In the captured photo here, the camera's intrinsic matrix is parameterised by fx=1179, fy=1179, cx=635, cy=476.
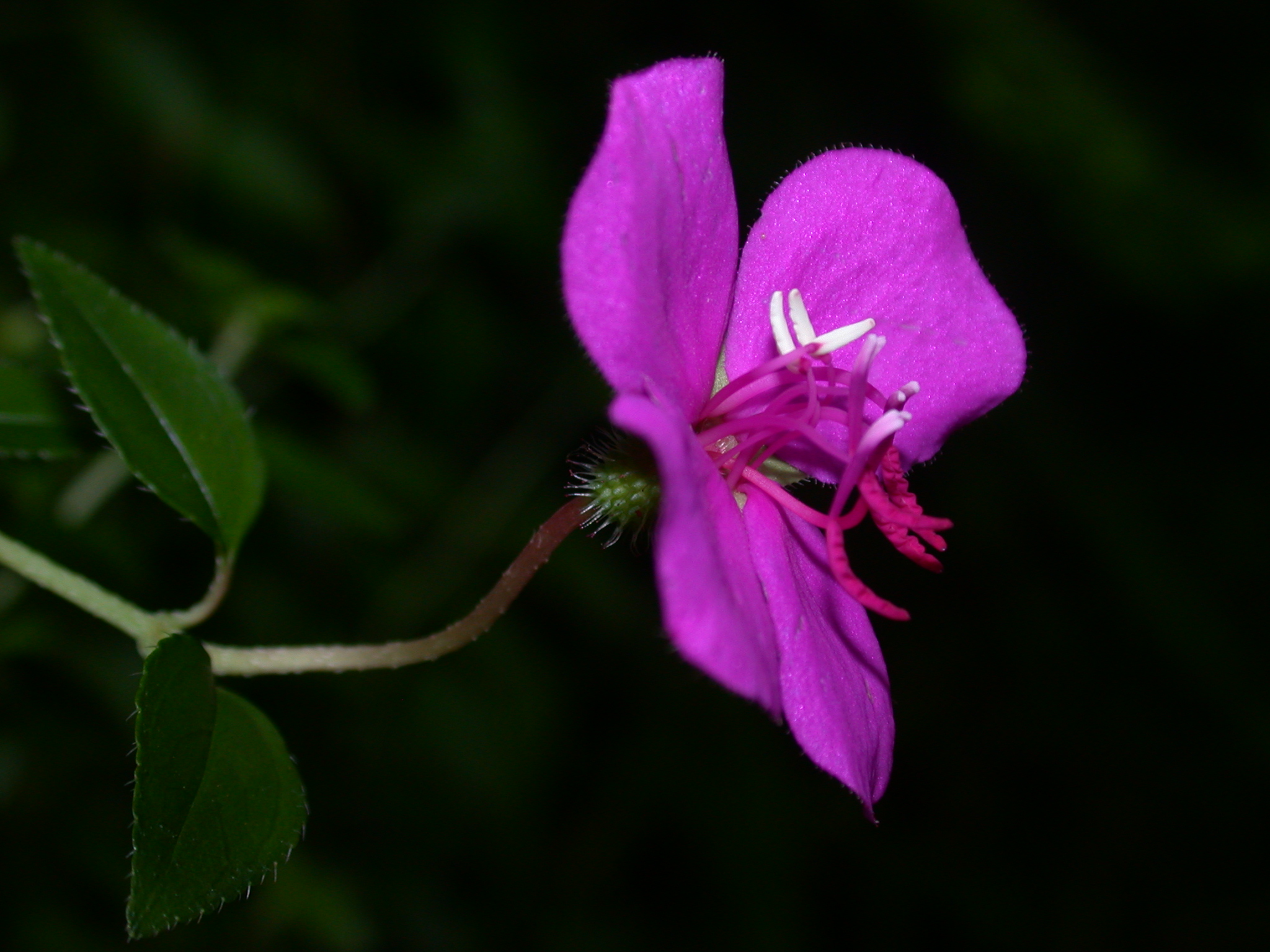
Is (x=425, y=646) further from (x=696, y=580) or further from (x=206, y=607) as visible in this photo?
(x=696, y=580)

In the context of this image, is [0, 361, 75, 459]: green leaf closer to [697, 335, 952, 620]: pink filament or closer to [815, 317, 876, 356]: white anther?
[697, 335, 952, 620]: pink filament

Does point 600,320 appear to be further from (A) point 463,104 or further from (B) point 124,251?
(A) point 463,104

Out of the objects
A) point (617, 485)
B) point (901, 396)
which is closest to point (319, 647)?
point (617, 485)

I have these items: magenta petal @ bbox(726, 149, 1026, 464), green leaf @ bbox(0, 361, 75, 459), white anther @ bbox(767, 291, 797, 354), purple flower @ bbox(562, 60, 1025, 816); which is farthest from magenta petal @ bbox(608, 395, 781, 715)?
green leaf @ bbox(0, 361, 75, 459)

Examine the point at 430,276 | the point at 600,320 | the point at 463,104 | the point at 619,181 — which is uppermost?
the point at 619,181

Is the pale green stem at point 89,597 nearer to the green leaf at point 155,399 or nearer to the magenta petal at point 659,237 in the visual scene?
the green leaf at point 155,399

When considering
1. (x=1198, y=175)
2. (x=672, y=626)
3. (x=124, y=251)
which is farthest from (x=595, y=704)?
(x=672, y=626)

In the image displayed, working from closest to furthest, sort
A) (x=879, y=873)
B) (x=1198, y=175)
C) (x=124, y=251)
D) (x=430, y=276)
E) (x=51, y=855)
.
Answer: (x=51, y=855), (x=124, y=251), (x=430, y=276), (x=1198, y=175), (x=879, y=873)
